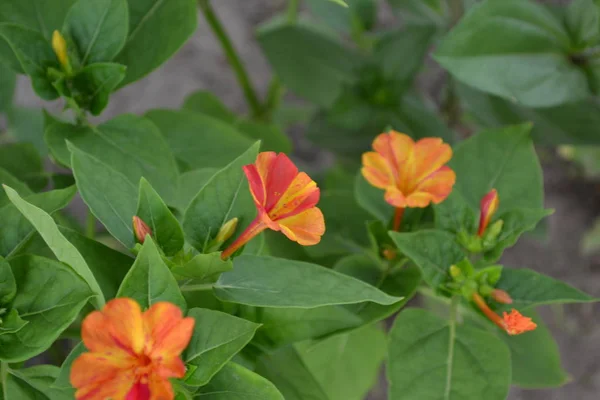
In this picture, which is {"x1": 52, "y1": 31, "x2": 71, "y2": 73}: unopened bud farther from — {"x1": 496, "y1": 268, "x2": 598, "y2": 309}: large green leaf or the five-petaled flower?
{"x1": 496, "y1": 268, "x2": 598, "y2": 309}: large green leaf

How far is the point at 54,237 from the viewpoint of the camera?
730 mm

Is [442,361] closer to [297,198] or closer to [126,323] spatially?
[297,198]

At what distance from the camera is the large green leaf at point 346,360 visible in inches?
49.6

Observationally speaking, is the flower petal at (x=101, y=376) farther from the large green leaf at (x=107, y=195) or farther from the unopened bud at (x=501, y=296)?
the unopened bud at (x=501, y=296)

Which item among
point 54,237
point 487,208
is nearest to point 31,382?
point 54,237

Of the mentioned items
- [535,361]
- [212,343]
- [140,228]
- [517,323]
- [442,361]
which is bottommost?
[535,361]

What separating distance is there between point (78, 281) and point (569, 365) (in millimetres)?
1909

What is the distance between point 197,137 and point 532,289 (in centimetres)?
67

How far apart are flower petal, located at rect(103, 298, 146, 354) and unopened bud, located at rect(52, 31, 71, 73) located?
1.64 ft

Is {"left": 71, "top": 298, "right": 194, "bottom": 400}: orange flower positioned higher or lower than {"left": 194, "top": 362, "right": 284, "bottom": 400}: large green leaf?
higher

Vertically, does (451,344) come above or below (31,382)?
below

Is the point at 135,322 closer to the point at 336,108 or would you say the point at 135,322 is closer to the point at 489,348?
the point at 489,348

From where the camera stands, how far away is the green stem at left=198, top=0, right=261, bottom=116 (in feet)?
4.74

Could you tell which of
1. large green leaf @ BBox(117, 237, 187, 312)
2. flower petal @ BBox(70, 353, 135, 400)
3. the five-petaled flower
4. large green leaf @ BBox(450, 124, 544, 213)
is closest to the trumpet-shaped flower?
the five-petaled flower
